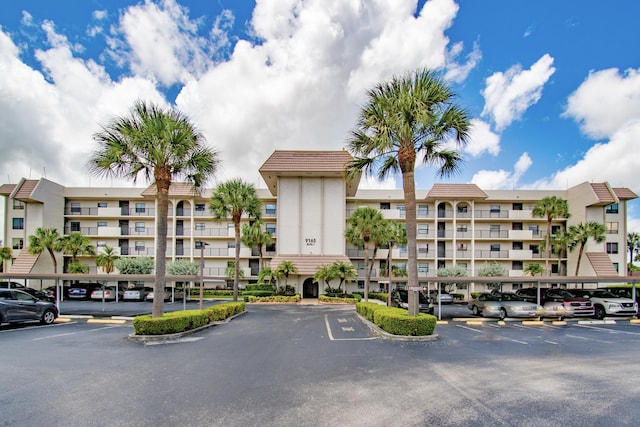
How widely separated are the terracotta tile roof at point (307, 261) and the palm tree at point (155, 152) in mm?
18165

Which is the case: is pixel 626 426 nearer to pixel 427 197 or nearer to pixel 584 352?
pixel 584 352

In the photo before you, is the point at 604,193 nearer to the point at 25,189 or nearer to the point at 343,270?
the point at 343,270

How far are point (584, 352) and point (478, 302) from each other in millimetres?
→ 10733

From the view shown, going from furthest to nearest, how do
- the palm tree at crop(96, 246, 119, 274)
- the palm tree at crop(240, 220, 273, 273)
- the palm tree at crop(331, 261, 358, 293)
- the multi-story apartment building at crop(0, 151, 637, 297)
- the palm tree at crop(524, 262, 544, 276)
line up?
1. the palm tree at crop(96, 246, 119, 274)
2. the palm tree at crop(524, 262, 544, 276)
3. the palm tree at crop(240, 220, 273, 273)
4. the multi-story apartment building at crop(0, 151, 637, 297)
5. the palm tree at crop(331, 261, 358, 293)

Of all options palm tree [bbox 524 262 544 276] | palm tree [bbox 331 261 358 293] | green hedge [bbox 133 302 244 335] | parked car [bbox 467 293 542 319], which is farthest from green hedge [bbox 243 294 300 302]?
palm tree [bbox 524 262 544 276]

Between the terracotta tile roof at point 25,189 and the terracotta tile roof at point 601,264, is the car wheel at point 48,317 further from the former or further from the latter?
the terracotta tile roof at point 601,264

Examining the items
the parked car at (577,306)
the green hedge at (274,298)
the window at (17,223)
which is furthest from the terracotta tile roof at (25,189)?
the parked car at (577,306)

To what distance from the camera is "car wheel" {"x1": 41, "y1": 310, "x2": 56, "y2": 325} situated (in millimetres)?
15828

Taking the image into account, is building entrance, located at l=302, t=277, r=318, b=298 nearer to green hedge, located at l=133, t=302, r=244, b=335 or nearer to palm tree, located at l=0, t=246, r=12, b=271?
green hedge, located at l=133, t=302, r=244, b=335

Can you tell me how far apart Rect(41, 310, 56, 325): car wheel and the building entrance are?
809 inches

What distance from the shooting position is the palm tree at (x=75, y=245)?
34406 mm

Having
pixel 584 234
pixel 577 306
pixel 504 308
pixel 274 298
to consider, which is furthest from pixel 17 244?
pixel 584 234

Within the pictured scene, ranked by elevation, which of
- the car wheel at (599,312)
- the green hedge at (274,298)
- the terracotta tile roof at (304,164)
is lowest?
the green hedge at (274,298)

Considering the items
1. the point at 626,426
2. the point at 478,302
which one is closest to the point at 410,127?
the point at 626,426
